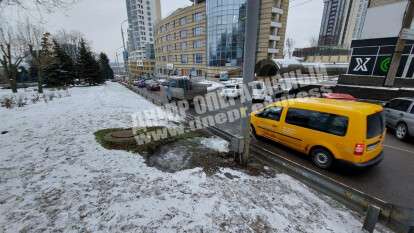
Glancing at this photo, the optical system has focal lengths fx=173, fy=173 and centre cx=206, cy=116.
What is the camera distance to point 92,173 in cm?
429

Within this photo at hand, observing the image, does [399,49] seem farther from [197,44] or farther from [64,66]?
[64,66]

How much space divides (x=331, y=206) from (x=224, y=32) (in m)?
41.7

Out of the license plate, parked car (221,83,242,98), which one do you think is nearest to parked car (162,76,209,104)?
parked car (221,83,242,98)

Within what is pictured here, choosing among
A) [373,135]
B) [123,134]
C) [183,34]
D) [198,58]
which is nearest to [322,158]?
[373,135]

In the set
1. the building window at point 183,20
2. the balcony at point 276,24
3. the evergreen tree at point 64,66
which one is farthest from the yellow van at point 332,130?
the building window at point 183,20

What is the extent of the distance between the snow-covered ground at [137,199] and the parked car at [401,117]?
6091 millimetres

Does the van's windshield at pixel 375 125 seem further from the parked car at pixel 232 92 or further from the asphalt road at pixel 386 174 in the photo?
the parked car at pixel 232 92

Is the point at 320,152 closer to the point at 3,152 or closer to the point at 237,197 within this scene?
the point at 237,197

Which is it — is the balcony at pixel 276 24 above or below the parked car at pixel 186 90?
above

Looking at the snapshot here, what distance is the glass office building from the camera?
3747cm

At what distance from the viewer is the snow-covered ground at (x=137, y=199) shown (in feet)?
9.61

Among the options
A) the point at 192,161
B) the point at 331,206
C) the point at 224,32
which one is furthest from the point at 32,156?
the point at 224,32

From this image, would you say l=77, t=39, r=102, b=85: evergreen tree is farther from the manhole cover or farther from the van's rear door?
the van's rear door

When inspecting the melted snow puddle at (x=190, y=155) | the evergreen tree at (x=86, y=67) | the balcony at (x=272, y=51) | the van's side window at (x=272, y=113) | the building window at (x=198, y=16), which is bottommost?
the melted snow puddle at (x=190, y=155)
